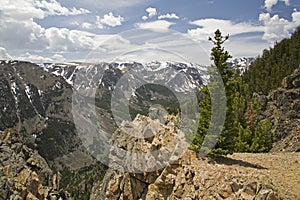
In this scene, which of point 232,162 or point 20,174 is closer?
point 232,162

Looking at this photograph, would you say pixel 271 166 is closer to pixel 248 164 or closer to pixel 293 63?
pixel 248 164

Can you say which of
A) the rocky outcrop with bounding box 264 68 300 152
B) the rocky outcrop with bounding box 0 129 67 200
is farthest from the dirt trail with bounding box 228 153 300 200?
the rocky outcrop with bounding box 0 129 67 200

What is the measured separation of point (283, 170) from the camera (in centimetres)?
2720

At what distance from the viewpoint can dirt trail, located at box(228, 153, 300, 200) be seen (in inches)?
873

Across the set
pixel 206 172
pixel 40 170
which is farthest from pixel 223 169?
pixel 40 170

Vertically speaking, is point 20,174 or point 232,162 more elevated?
point 232,162

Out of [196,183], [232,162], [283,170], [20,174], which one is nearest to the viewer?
[196,183]

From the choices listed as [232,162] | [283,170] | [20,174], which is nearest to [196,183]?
[232,162]

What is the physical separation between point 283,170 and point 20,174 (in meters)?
52.9

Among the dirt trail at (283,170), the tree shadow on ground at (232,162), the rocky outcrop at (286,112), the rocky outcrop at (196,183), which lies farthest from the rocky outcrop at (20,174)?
the rocky outcrop at (286,112)

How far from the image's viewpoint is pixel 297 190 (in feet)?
72.7

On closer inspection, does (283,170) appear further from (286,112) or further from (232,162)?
(286,112)

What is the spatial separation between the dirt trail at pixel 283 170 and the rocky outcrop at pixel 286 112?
71.9 ft

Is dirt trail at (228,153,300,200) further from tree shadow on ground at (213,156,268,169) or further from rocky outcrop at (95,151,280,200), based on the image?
rocky outcrop at (95,151,280,200)
